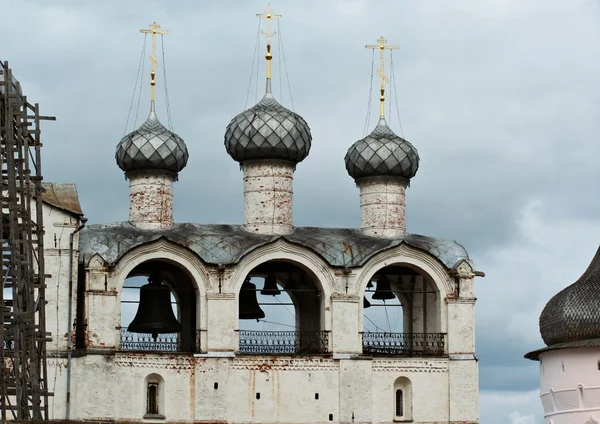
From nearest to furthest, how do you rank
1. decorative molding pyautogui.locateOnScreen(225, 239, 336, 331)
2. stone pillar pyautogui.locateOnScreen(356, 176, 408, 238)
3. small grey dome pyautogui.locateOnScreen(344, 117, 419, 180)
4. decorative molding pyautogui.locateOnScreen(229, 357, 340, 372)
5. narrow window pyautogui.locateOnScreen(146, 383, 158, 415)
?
1. narrow window pyautogui.locateOnScreen(146, 383, 158, 415)
2. decorative molding pyautogui.locateOnScreen(229, 357, 340, 372)
3. decorative molding pyautogui.locateOnScreen(225, 239, 336, 331)
4. stone pillar pyautogui.locateOnScreen(356, 176, 408, 238)
5. small grey dome pyautogui.locateOnScreen(344, 117, 419, 180)

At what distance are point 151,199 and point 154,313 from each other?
1829mm

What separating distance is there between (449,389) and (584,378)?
17.7 ft

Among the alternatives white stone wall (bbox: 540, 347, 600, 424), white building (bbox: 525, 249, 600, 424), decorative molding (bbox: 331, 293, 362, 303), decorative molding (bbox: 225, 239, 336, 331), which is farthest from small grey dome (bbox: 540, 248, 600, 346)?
decorative molding (bbox: 225, 239, 336, 331)

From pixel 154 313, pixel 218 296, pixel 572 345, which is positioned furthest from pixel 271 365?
pixel 572 345

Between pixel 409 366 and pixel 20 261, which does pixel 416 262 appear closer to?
pixel 409 366

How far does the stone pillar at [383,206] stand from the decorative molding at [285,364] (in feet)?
8.46

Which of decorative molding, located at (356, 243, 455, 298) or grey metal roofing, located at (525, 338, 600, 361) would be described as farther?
grey metal roofing, located at (525, 338, 600, 361)

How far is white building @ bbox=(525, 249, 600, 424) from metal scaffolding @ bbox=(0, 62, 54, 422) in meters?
12.5

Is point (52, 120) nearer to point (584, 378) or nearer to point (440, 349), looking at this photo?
point (440, 349)

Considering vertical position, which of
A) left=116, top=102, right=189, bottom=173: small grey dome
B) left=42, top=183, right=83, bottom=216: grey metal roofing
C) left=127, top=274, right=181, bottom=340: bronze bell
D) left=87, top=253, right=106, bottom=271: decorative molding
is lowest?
left=127, top=274, right=181, bottom=340: bronze bell

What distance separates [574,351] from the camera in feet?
120

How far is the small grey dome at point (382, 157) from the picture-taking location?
32969mm

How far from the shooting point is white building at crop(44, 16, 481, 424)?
1205 inches

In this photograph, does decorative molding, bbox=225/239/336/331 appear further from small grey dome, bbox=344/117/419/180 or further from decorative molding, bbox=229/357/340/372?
small grey dome, bbox=344/117/419/180
